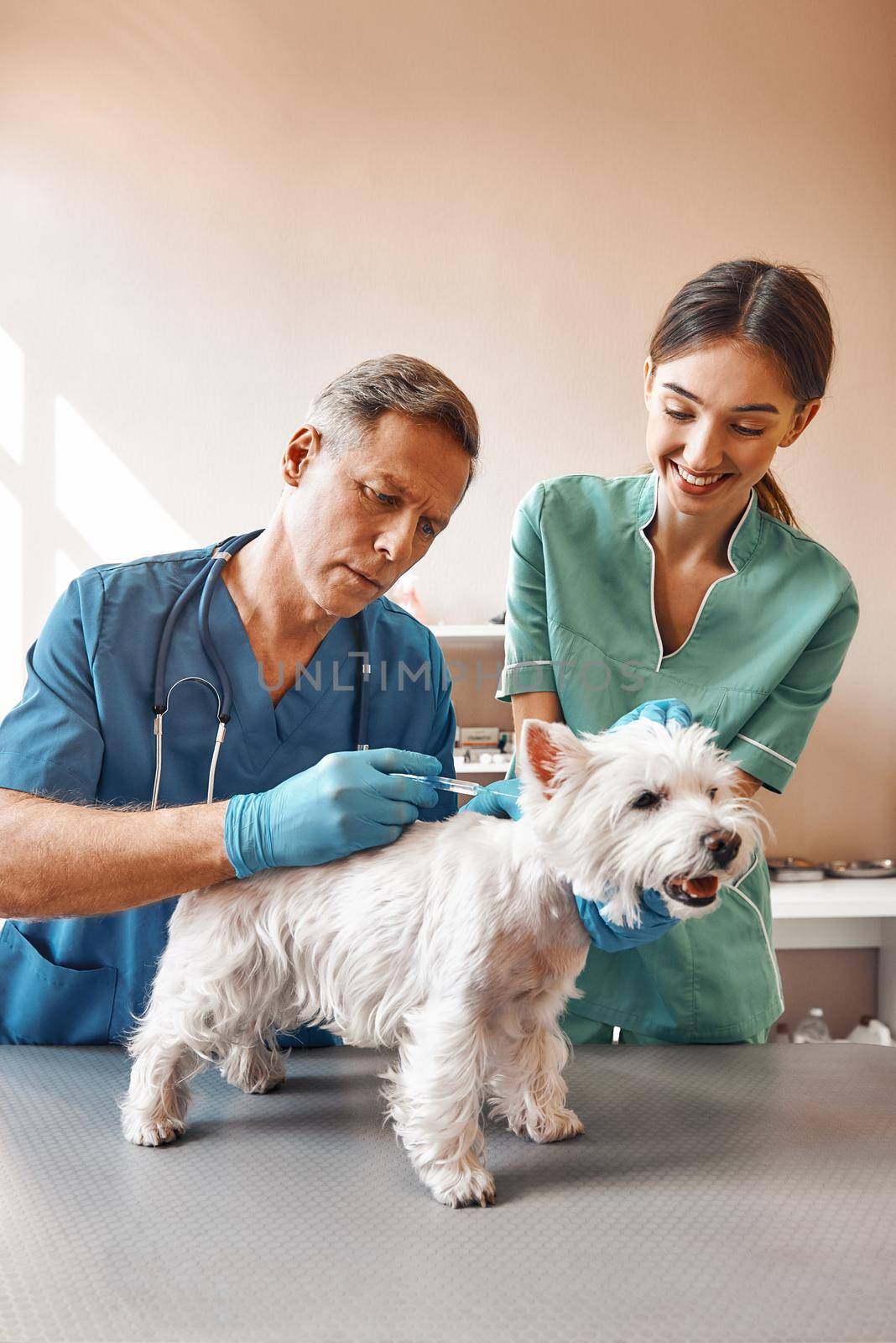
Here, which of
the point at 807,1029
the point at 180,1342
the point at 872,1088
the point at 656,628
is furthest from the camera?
the point at 807,1029

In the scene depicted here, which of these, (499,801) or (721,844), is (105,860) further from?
(721,844)

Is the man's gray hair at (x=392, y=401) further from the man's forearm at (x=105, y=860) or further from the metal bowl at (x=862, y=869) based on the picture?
the metal bowl at (x=862, y=869)

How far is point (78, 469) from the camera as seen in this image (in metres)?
3.22

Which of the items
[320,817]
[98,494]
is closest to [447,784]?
[320,817]

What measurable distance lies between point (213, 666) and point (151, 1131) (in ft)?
1.81

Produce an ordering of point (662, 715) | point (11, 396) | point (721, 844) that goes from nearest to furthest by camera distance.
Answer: point (721, 844), point (662, 715), point (11, 396)

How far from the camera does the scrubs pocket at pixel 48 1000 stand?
1.23 metres

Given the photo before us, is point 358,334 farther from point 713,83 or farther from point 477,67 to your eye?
point 713,83

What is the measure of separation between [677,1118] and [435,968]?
376 mm

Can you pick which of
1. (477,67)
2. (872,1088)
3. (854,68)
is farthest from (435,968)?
(854,68)

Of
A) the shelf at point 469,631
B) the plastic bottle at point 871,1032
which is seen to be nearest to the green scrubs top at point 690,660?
the shelf at point 469,631

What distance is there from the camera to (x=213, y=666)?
1256mm

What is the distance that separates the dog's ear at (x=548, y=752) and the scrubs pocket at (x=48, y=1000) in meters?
0.68

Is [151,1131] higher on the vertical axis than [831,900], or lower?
higher
